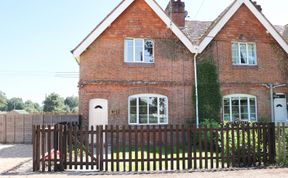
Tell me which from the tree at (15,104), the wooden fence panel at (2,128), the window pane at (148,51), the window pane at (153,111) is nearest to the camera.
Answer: the window pane at (153,111)

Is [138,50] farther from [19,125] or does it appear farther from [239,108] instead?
[19,125]

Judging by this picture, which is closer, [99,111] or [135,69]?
[99,111]

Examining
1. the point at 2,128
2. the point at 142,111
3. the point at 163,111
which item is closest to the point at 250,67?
the point at 163,111

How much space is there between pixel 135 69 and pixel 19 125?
29.5 feet

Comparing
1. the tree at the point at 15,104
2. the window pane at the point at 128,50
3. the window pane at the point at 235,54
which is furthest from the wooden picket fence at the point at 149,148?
the tree at the point at 15,104

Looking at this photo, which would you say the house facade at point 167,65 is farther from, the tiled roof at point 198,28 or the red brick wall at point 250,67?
the tiled roof at point 198,28

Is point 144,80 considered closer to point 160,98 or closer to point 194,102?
point 160,98

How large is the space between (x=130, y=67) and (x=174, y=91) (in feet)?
9.77

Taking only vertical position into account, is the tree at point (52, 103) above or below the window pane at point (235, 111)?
above

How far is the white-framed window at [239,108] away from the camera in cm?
1945

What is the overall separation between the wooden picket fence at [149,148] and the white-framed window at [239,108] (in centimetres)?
837

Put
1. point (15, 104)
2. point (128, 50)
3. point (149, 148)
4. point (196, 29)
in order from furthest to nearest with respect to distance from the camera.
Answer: point (15, 104) < point (196, 29) < point (128, 50) < point (149, 148)

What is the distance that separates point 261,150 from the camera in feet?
35.6

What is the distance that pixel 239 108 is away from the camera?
64.0ft
